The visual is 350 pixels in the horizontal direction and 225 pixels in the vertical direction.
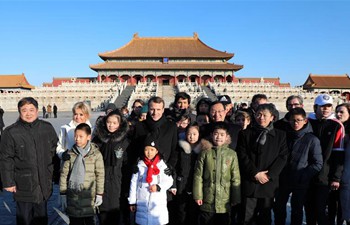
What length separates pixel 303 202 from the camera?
151 inches

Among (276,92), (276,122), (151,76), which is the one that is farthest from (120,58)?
(276,122)

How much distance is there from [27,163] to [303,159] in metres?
3.34

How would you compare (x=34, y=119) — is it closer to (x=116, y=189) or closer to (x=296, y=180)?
(x=116, y=189)

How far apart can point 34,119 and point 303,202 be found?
138 inches

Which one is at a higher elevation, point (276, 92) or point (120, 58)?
point (120, 58)

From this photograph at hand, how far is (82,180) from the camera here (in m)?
3.46

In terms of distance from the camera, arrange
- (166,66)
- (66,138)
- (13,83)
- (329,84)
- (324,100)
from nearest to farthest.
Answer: (66,138)
(324,100)
(166,66)
(329,84)
(13,83)

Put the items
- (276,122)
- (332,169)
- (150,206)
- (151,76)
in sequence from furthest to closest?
(151,76), (276,122), (332,169), (150,206)

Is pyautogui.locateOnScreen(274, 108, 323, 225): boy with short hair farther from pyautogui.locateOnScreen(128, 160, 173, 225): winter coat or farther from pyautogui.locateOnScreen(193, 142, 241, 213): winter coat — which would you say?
pyautogui.locateOnScreen(128, 160, 173, 225): winter coat

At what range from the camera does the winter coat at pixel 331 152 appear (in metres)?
3.94

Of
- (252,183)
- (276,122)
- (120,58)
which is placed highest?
(120,58)

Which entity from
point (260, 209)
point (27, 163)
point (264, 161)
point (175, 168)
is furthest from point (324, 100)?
point (27, 163)

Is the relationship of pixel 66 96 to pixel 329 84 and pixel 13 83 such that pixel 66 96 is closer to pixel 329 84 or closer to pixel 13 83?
pixel 13 83

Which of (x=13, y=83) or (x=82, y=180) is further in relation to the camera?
(x=13, y=83)
